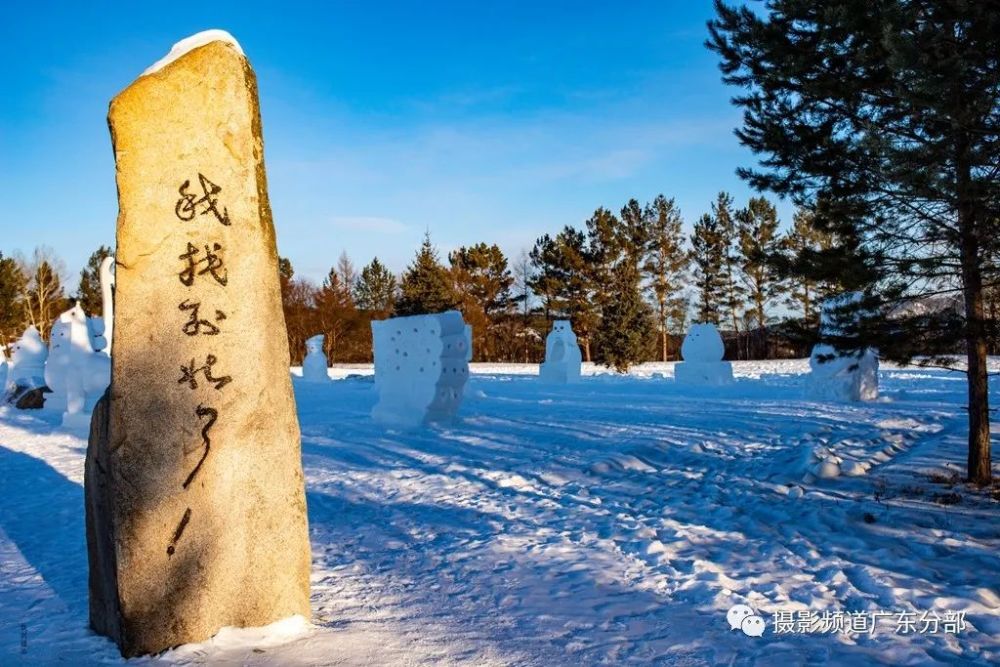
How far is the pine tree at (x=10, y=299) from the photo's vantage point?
3559cm

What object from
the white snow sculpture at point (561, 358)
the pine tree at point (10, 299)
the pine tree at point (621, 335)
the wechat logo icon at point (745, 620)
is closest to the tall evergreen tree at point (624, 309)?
the pine tree at point (621, 335)

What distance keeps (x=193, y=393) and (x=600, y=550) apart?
9.78 ft

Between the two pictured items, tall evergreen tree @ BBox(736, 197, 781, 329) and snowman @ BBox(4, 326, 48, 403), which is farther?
tall evergreen tree @ BBox(736, 197, 781, 329)

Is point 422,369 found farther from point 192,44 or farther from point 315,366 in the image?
point 315,366

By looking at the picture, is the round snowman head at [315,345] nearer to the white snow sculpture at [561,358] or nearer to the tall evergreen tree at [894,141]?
the white snow sculpture at [561,358]

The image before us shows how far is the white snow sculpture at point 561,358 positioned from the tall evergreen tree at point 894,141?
14.7 m

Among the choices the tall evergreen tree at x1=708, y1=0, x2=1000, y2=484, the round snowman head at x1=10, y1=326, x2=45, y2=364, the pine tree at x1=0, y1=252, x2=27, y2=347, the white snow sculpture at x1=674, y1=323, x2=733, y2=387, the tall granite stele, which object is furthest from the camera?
the pine tree at x1=0, y1=252, x2=27, y2=347

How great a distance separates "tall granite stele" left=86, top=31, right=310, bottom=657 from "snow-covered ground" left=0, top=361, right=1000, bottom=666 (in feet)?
0.85

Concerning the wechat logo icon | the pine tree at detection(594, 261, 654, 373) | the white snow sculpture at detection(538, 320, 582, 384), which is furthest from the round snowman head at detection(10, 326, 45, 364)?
the wechat logo icon

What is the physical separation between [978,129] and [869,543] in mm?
3070

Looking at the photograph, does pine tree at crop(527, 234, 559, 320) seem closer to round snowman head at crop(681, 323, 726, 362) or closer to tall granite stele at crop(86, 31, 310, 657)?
round snowman head at crop(681, 323, 726, 362)

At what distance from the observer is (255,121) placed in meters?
3.55

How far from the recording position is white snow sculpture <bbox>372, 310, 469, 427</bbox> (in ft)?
37.4

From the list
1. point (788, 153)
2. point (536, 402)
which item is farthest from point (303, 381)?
point (788, 153)
